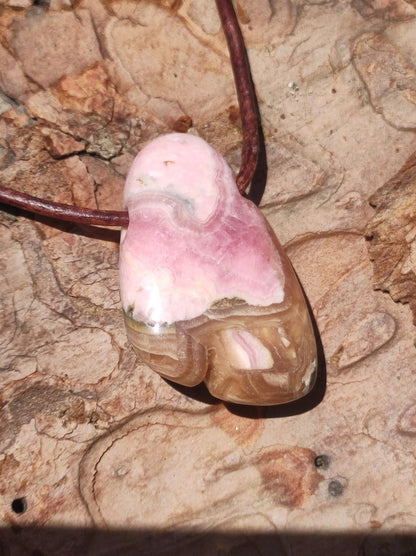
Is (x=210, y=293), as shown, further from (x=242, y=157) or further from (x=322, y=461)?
(x=322, y=461)

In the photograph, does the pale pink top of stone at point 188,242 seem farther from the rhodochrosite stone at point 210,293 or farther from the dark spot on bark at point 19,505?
the dark spot on bark at point 19,505

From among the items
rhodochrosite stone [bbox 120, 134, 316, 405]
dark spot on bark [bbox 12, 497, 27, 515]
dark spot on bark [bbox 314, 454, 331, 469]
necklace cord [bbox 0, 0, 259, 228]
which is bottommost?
dark spot on bark [bbox 314, 454, 331, 469]

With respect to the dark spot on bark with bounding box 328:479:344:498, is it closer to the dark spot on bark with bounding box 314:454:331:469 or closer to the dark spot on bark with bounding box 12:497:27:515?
the dark spot on bark with bounding box 314:454:331:469

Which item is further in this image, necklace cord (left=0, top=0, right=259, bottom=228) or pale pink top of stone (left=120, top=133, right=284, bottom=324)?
necklace cord (left=0, top=0, right=259, bottom=228)

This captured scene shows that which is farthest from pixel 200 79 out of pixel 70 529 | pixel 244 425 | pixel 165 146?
Answer: pixel 70 529

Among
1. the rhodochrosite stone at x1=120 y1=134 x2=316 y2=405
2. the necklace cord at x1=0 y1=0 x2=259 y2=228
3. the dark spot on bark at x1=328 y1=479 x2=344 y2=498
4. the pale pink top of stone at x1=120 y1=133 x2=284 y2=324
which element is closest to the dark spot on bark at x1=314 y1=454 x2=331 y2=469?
the dark spot on bark at x1=328 y1=479 x2=344 y2=498

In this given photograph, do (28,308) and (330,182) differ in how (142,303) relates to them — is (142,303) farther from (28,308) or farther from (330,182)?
(330,182)

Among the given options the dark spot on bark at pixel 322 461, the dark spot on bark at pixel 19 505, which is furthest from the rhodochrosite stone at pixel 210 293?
the dark spot on bark at pixel 19 505

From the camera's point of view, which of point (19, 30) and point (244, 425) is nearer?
point (244, 425)
